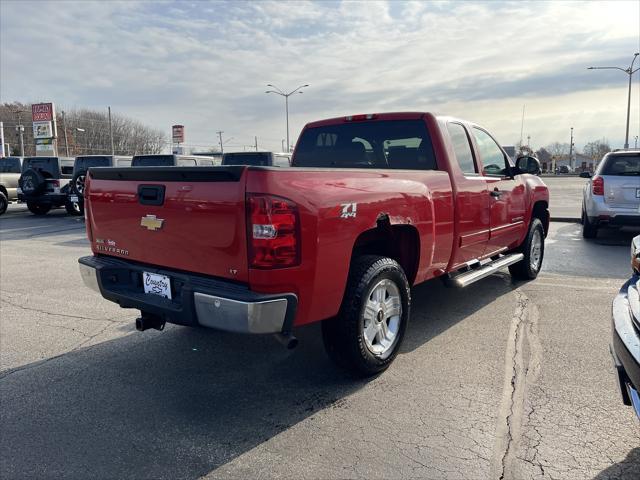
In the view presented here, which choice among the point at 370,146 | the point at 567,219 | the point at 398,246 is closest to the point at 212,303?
the point at 398,246

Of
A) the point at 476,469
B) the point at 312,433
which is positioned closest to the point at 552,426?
the point at 476,469

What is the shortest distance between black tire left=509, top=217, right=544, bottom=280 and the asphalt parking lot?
→ 1.08 meters

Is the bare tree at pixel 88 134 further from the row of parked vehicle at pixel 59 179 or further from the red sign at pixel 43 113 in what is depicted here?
the row of parked vehicle at pixel 59 179

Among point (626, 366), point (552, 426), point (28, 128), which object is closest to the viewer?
point (626, 366)

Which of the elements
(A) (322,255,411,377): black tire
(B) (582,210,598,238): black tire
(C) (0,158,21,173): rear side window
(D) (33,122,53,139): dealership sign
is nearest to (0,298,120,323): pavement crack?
(A) (322,255,411,377): black tire

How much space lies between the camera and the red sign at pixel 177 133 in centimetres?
8888

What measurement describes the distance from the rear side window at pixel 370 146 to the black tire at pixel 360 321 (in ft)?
4.48

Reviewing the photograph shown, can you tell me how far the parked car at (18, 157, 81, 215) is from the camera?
16000 mm

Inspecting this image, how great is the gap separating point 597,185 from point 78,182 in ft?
44.4

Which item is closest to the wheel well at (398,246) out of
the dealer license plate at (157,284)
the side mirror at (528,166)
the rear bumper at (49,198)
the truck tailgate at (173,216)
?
the truck tailgate at (173,216)

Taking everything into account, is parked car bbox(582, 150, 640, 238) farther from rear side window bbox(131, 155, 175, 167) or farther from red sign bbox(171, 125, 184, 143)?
red sign bbox(171, 125, 184, 143)

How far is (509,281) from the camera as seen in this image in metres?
6.57

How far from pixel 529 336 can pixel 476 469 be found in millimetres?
2224

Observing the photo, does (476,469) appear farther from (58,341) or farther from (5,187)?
(5,187)
